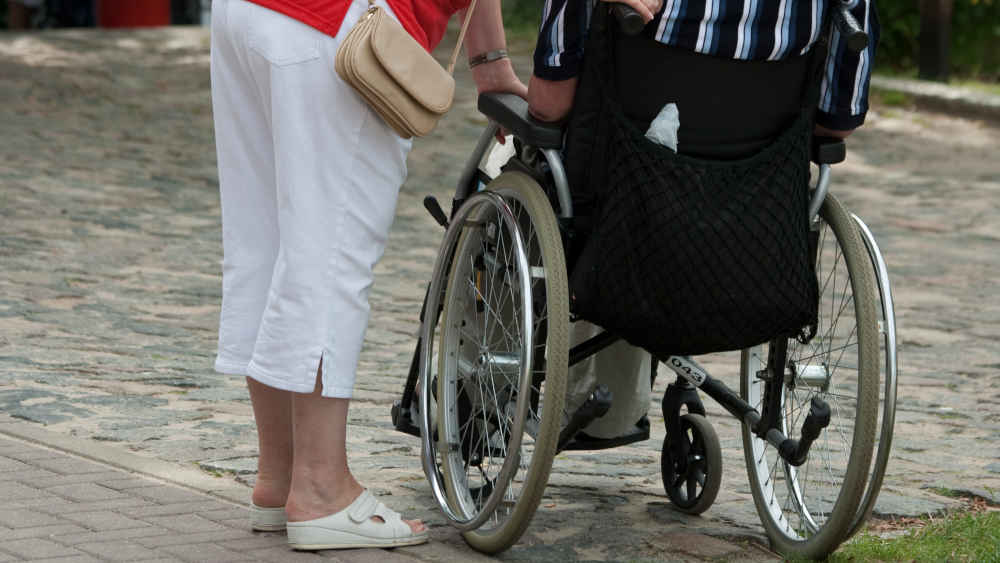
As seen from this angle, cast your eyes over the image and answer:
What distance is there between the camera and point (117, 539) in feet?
10.9

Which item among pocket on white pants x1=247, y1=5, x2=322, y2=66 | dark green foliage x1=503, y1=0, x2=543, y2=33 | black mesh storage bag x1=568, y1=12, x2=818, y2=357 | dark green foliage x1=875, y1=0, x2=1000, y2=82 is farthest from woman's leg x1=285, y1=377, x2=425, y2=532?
dark green foliage x1=503, y1=0, x2=543, y2=33

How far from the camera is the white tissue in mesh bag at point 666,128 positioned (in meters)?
3.10

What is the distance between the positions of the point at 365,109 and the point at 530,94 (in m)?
0.36

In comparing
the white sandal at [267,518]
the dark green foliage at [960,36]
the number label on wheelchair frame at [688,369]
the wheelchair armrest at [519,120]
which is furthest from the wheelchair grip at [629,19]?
the dark green foliage at [960,36]

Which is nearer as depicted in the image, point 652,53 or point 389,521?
point 652,53

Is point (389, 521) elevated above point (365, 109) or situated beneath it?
situated beneath

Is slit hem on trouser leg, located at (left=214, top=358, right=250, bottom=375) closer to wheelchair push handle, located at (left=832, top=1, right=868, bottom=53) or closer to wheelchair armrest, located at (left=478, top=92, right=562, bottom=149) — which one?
wheelchair armrest, located at (left=478, top=92, right=562, bottom=149)

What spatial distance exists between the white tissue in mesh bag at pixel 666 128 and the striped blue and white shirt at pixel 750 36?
0.43ft

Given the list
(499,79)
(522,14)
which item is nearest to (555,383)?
(499,79)

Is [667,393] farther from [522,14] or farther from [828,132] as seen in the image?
[522,14]

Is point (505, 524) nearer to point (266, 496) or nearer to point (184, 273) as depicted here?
point (266, 496)

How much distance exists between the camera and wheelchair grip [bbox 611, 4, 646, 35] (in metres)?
2.97

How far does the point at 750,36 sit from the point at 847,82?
30 centimetres

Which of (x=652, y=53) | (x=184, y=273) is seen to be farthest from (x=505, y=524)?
(x=184, y=273)
